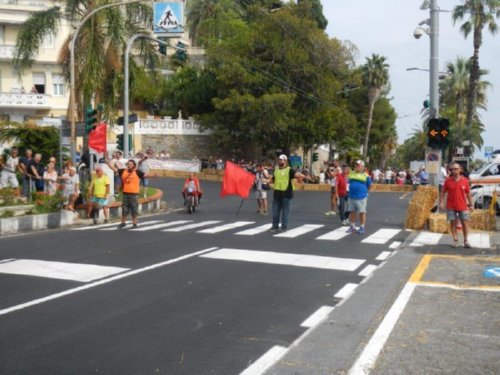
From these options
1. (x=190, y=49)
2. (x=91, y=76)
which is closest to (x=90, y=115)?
(x=91, y=76)

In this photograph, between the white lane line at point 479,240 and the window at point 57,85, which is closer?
the white lane line at point 479,240

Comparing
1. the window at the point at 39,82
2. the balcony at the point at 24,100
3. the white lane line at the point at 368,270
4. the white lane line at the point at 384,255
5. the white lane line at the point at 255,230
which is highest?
the window at the point at 39,82

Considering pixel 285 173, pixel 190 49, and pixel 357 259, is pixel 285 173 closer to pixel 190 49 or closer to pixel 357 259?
pixel 357 259

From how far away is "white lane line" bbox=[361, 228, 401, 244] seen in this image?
14.8 m

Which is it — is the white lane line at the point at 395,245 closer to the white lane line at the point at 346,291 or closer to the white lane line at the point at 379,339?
the white lane line at the point at 346,291

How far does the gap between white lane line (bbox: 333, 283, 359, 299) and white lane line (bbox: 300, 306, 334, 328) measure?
0.67 meters

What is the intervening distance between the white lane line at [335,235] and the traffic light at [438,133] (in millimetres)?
3500

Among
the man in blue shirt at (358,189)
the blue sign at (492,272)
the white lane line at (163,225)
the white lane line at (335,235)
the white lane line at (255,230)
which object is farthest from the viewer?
the white lane line at (163,225)

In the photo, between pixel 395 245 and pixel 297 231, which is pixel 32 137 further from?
pixel 395 245

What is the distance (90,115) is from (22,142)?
3.41m

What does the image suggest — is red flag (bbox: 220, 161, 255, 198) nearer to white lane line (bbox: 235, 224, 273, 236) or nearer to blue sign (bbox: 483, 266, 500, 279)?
Result: white lane line (bbox: 235, 224, 273, 236)

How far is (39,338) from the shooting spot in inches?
254

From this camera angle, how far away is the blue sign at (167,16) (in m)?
25.5

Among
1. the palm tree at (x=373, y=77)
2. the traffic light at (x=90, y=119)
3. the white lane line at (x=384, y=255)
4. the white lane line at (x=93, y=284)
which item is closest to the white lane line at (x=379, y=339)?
the white lane line at (x=384, y=255)
